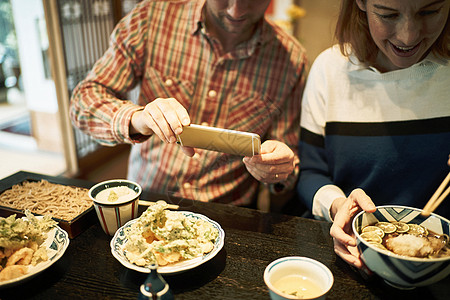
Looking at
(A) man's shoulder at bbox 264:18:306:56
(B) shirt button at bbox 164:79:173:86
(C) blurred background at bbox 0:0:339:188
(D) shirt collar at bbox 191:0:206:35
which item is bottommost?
(C) blurred background at bbox 0:0:339:188

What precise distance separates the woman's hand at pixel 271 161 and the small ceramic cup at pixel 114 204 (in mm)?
401

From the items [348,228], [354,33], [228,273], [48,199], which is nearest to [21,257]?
[48,199]

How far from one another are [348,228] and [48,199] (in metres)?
0.97

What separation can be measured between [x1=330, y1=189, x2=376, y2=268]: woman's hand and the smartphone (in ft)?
1.04

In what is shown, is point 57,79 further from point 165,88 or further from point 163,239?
point 163,239

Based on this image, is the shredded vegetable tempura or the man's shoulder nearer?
the shredded vegetable tempura

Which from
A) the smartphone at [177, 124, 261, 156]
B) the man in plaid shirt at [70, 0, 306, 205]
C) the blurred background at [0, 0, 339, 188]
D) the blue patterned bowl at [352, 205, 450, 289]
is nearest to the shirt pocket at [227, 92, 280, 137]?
the man in plaid shirt at [70, 0, 306, 205]

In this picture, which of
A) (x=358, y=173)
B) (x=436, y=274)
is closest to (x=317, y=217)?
(x=358, y=173)

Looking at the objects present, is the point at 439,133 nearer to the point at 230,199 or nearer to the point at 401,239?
the point at 401,239

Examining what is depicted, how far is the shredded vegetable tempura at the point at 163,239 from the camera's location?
40.9 inches

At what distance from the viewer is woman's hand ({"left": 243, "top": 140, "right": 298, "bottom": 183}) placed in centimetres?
132

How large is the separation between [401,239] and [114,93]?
4.23 feet

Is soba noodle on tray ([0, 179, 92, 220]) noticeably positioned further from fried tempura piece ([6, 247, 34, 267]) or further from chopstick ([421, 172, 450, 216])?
chopstick ([421, 172, 450, 216])

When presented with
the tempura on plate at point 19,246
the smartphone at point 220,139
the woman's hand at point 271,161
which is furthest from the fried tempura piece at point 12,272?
the woman's hand at point 271,161
